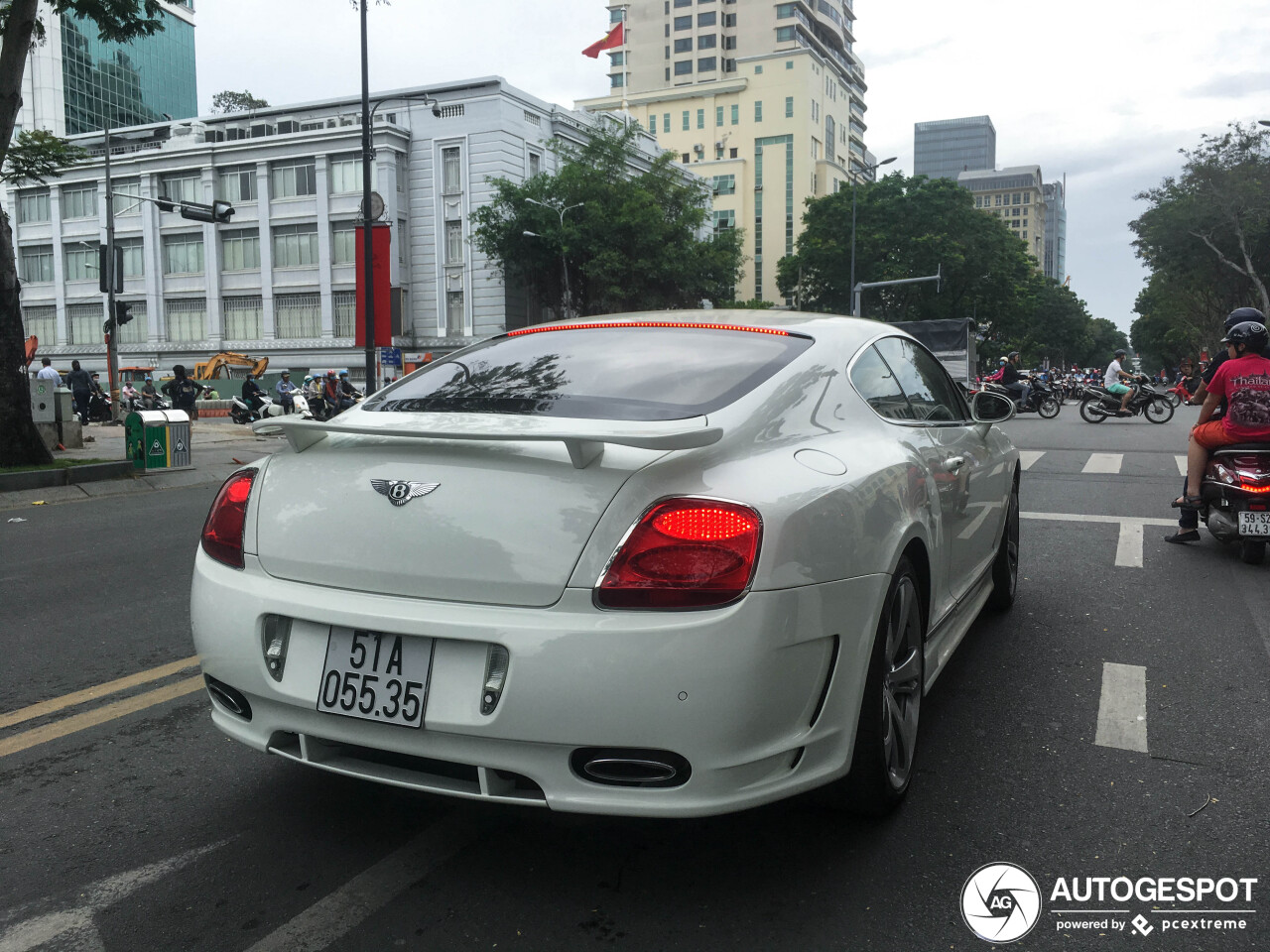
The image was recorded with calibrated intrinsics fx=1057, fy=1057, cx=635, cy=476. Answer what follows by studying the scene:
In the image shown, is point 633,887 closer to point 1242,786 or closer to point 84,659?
point 1242,786

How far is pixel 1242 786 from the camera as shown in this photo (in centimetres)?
313

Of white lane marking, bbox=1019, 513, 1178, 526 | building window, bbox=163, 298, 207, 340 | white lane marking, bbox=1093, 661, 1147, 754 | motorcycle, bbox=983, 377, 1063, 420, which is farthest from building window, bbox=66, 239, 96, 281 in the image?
white lane marking, bbox=1093, 661, 1147, 754

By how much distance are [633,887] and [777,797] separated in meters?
0.42

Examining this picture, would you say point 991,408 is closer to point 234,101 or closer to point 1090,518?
point 1090,518

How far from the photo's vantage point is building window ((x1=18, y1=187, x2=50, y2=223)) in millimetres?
57625

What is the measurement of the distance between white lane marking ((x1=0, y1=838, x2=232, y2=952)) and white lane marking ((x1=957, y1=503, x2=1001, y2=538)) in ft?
8.89

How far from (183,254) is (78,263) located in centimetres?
716

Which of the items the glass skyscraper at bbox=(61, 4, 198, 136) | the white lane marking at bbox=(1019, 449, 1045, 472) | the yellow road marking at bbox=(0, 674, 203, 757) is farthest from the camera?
the glass skyscraper at bbox=(61, 4, 198, 136)

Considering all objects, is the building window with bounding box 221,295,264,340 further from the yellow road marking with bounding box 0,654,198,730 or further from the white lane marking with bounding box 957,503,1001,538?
the white lane marking with bounding box 957,503,1001,538

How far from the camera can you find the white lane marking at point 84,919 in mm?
2260

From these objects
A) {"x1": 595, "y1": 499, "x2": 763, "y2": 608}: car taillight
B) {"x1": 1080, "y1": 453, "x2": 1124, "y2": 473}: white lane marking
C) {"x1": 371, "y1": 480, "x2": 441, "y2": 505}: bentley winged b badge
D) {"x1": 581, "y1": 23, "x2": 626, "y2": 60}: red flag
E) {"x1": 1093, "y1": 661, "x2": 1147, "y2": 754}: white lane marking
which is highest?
{"x1": 581, "y1": 23, "x2": 626, "y2": 60}: red flag

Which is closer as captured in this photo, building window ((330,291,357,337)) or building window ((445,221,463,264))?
building window ((445,221,463,264))

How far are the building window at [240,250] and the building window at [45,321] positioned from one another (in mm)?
12066

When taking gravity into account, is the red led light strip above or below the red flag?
below
